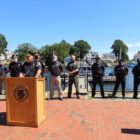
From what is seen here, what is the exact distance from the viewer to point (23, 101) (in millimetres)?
8344

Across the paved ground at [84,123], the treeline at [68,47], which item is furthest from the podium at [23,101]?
the treeline at [68,47]

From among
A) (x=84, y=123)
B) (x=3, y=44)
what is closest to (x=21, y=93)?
(x=84, y=123)

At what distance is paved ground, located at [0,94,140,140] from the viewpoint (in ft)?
24.7

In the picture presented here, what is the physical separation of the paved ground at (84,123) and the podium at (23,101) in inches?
8.8

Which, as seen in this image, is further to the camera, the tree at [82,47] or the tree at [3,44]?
the tree at [3,44]

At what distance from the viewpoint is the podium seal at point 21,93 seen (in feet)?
27.3

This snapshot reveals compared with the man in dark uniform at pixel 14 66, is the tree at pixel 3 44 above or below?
above

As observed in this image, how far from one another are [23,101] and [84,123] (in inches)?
67.4

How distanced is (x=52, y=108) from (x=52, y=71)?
2460mm

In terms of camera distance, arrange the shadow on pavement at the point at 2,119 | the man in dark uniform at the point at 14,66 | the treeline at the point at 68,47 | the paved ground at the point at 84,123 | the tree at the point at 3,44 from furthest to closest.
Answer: the tree at the point at 3,44 → the treeline at the point at 68,47 → the man in dark uniform at the point at 14,66 → the shadow on pavement at the point at 2,119 → the paved ground at the point at 84,123

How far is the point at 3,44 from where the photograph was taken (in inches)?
5369

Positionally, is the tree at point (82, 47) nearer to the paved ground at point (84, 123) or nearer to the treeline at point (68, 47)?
the treeline at point (68, 47)

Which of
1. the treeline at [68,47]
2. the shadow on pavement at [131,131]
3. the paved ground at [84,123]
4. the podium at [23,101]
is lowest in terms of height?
the shadow on pavement at [131,131]

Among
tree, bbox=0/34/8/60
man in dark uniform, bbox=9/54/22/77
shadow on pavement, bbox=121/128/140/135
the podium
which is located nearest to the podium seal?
the podium
